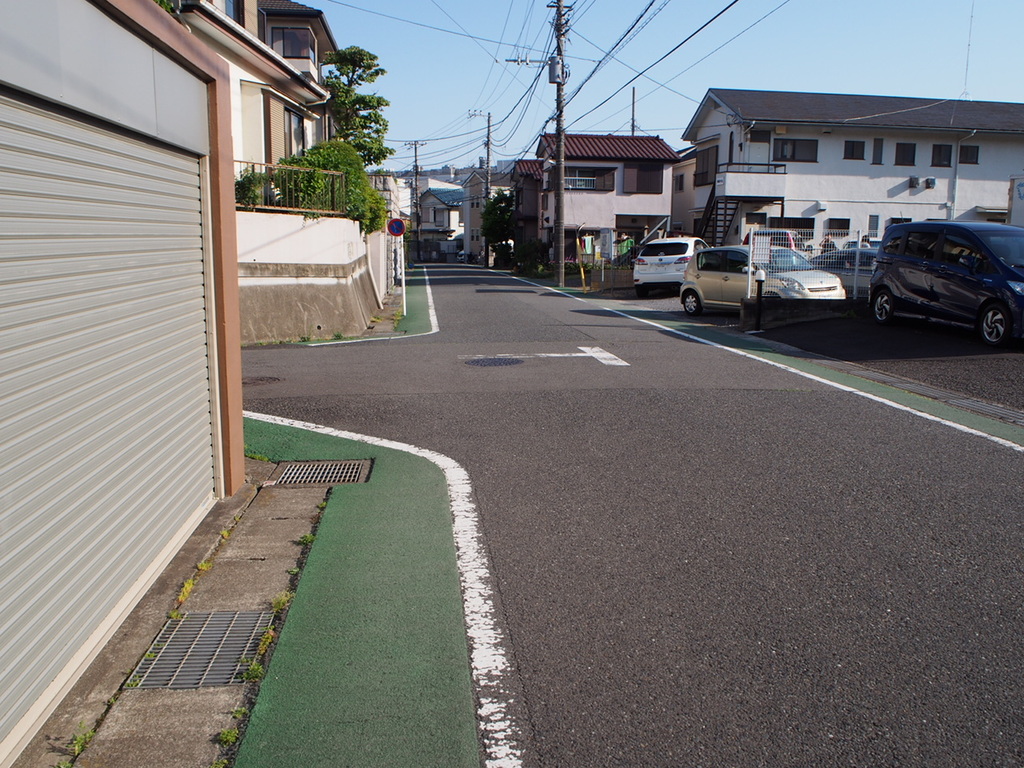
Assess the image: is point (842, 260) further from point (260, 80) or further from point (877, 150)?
point (877, 150)

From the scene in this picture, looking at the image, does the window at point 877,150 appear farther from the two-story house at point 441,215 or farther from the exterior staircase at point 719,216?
the two-story house at point 441,215

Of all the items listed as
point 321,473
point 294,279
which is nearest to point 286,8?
point 294,279

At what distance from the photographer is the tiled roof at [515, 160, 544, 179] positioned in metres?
55.3

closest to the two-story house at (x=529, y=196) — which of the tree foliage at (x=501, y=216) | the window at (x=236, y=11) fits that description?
the tree foliage at (x=501, y=216)

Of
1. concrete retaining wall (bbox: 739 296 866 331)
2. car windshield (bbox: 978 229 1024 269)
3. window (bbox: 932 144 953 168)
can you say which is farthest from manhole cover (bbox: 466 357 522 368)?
window (bbox: 932 144 953 168)

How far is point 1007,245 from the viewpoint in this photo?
1259cm

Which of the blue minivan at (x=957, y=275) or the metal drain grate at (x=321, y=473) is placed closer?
the metal drain grate at (x=321, y=473)

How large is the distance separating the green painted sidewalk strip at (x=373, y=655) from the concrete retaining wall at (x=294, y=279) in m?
10.2

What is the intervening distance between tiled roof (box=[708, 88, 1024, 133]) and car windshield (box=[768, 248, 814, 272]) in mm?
19758

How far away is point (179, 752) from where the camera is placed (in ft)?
9.51

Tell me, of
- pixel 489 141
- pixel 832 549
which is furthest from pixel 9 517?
pixel 489 141

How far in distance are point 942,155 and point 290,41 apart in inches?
1111

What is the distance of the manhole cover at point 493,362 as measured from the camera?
1177cm

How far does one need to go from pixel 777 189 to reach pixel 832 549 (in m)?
34.1
